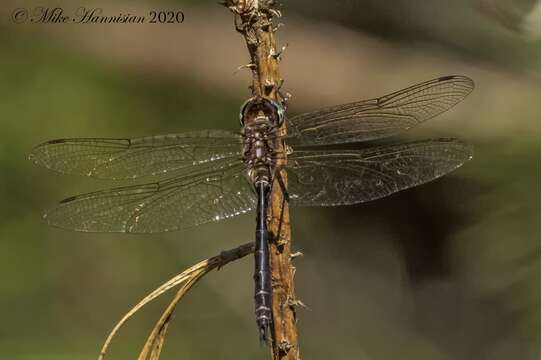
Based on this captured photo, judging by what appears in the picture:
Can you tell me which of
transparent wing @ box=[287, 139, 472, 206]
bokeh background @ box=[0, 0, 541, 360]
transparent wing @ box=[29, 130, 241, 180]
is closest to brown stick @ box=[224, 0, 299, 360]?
transparent wing @ box=[287, 139, 472, 206]

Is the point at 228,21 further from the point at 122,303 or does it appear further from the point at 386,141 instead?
the point at 122,303

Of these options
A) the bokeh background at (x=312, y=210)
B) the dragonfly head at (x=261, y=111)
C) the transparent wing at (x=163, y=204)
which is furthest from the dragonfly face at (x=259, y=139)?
the bokeh background at (x=312, y=210)

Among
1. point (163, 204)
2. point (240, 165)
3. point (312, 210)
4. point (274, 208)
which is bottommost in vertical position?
point (274, 208)

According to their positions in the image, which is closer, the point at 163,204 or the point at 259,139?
the point at 259,139

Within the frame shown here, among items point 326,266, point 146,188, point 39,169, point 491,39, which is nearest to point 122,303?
point 39,169

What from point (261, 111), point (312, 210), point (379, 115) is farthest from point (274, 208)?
point (312, 210)

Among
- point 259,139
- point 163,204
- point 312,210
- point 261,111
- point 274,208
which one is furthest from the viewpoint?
point 312,210

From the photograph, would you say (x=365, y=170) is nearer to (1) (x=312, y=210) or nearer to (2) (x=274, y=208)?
(2) (x=274, y=208)

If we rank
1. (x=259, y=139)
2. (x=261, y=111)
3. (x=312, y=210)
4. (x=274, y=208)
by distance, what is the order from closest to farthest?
(x=274, y=208) < (x=261, y=111) < (x=259, y=139) < (x=312, y=210)
